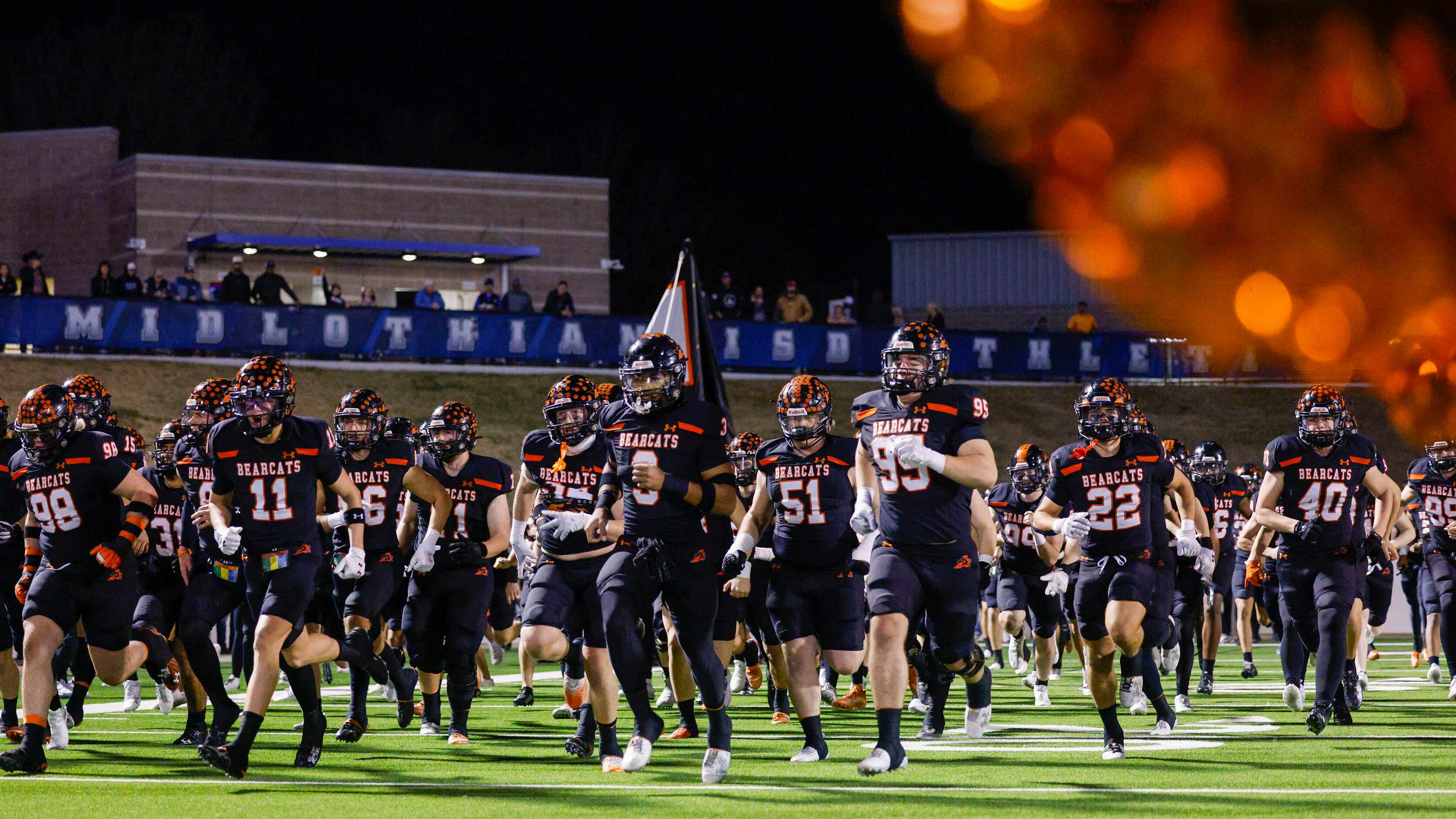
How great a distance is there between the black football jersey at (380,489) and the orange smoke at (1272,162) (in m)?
25.3

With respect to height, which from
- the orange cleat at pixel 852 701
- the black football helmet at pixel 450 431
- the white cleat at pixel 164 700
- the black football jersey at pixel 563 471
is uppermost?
the black football helmet at pixel 450 431

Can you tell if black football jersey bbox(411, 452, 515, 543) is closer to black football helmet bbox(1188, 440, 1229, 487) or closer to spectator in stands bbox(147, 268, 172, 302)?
black football helmet bbox(1188, 440, 1229, 487)

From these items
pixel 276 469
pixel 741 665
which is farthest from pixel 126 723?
pixel 741 665

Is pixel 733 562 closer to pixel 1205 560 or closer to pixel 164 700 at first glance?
pixel 1205 560

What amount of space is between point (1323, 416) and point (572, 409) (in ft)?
16.2

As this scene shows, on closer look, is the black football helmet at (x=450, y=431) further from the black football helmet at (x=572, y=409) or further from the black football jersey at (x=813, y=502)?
the black football jersey at (x=813, y=502)

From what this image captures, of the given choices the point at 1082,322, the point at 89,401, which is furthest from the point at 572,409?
the point at 1082,322

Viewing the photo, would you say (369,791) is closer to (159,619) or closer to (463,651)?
(463,651)

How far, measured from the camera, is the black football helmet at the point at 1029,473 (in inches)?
556

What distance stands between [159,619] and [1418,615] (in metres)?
14.2

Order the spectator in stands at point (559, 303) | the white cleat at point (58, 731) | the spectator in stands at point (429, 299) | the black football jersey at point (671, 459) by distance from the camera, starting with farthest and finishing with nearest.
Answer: the spectator in stands at point (429, 299) < the spectator in stands at point (559, 303) < the white cleat at point (58, 731) < the black football jersey at point (671, 459)

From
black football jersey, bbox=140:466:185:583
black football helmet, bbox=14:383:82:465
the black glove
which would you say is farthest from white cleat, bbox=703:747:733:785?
black football jersey, bbox=140:466:185:583

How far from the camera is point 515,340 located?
104ft

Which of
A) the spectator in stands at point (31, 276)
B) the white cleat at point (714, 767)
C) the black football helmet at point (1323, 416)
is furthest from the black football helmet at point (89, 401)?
the spectator in stands at point (31, 276)
